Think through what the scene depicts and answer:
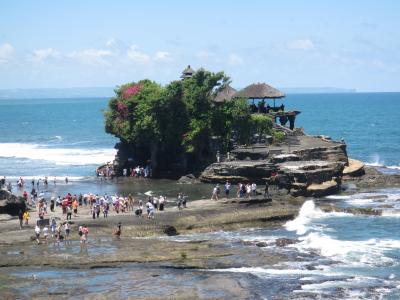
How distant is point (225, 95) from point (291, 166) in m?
14.6

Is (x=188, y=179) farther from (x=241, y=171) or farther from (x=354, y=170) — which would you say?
(x=354, y=170)

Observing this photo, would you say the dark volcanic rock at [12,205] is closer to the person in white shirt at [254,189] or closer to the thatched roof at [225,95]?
the person in white shirt at [254,189]

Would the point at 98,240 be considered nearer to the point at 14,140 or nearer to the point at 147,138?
the point at 147,138

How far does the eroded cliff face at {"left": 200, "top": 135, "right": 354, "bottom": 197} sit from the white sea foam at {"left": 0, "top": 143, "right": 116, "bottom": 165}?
26196mm

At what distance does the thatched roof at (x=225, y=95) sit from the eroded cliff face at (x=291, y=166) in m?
5.44

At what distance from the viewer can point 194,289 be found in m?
33.8

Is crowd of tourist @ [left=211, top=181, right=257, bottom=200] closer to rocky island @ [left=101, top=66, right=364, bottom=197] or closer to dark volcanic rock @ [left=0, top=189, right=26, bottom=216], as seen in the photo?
rocky island @ [left=101, top=66, right=364, bottom=197]

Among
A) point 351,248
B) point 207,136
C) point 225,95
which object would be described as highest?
point 225,95

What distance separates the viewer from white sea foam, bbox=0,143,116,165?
9150 centimetres

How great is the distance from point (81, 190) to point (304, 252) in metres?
29.0

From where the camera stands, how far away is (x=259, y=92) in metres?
76.2

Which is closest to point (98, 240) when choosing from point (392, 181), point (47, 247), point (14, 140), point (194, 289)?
point (47, 247)

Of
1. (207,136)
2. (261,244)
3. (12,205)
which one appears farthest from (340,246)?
(207,136)

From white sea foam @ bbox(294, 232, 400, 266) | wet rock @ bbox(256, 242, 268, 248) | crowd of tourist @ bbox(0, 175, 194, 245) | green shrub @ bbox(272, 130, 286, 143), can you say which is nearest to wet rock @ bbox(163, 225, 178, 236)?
crowd of tourist @ bbox(0, 175, 194, 245)
